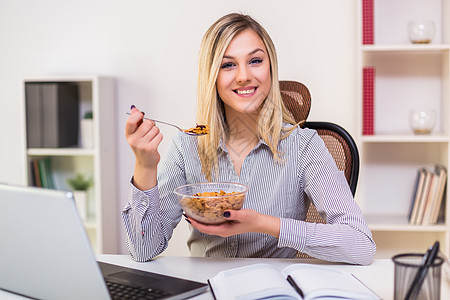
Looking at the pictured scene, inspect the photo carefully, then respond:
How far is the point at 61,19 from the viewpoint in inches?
124

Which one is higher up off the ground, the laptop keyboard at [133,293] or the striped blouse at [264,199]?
the striped blouse at [264,199]

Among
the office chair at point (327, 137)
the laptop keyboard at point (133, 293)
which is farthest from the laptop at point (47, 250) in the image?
the office chair at point (327, 137)

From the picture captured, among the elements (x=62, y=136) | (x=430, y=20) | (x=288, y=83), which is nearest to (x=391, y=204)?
(x=430, y=20)

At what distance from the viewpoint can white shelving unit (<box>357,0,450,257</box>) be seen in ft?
9.20

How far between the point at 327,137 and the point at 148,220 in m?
0.67

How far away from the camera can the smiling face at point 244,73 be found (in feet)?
5.42

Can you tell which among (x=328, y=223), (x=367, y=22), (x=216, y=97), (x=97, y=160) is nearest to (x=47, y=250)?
(x=328, y=223)

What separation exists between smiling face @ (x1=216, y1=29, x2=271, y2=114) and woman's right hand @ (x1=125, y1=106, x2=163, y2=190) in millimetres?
399

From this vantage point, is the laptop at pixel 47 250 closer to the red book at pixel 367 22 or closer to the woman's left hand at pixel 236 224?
the woman's left hand at pixel 236 224

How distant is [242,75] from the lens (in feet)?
5.35

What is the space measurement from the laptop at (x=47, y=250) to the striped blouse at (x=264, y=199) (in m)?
0.36

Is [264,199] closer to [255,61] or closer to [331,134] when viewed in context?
[331,134]

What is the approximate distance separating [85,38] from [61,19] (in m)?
0.18

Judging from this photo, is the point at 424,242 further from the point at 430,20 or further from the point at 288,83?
the point at 288,83
